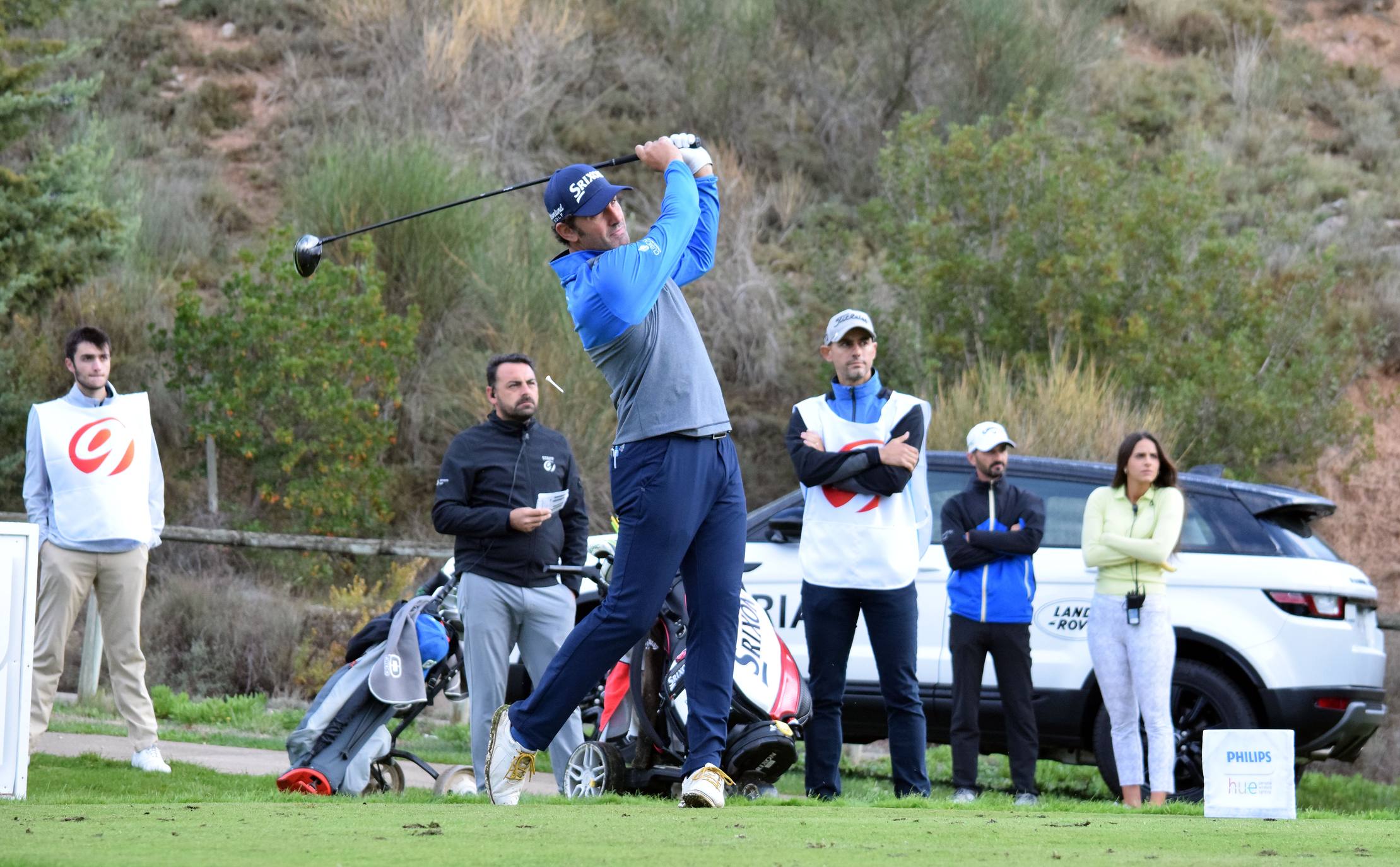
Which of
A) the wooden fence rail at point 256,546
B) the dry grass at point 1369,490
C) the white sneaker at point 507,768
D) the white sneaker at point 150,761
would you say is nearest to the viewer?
the white sneaker at point 507,768

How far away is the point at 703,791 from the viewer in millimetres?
5512

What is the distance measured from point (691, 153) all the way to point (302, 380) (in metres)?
11.9

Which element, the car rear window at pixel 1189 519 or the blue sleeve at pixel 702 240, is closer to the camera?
the blue sleeve at pixel 702 240

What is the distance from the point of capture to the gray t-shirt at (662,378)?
17.9 feet

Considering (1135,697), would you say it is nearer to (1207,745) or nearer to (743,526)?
(1207,745)

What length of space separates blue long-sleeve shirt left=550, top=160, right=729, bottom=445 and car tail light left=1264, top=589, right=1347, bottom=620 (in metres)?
4.74

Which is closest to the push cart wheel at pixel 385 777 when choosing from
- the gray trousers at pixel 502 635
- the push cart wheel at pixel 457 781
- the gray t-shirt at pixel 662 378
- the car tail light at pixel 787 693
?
the push cart wheel at pixel 457 781

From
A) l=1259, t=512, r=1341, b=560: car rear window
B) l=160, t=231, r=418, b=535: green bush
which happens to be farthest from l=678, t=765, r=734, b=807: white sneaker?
l=160, t=231, r=418, b=535: green bush

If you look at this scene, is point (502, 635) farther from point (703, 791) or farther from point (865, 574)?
point (703, 791)

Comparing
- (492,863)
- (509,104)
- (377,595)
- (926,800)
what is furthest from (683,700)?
(509,104)

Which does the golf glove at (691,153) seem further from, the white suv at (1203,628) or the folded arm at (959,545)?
the white suv at (1203,628)

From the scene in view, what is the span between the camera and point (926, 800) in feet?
20.3

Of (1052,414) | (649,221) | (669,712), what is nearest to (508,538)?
(669,712)

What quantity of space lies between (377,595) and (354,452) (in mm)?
2262
